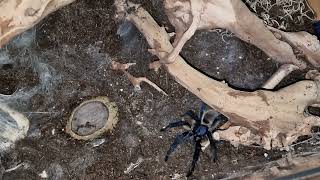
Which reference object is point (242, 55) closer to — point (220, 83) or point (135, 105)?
point (220, 83)

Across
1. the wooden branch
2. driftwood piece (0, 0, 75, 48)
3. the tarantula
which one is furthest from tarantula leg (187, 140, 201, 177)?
driftwood piece (0, 0, 75, 48)

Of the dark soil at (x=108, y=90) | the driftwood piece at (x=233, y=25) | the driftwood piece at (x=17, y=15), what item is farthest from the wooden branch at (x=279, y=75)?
the driftwood piece at (x=17, y=15)

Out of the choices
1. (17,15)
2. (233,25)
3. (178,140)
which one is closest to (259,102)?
(233,25)

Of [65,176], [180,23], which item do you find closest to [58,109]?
[65,176]

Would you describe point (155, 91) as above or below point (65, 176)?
above

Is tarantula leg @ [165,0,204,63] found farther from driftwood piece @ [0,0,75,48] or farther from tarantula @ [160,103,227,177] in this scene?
driftwood piece @ [0,0,75,48]

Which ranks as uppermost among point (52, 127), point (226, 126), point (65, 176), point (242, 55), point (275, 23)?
point (275, 23)
